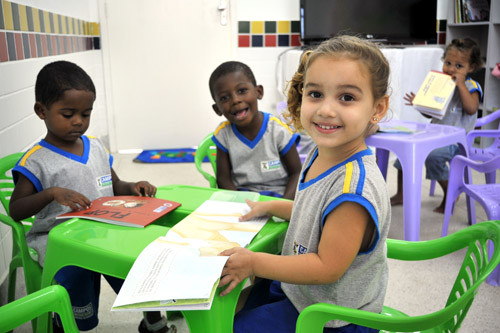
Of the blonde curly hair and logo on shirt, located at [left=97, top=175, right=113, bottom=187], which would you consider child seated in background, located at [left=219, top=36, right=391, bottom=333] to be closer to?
the blonde curly hair

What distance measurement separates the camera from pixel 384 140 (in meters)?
2.36

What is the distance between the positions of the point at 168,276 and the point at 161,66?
4088 mm

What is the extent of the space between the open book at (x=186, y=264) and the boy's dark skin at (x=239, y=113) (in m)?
0.78

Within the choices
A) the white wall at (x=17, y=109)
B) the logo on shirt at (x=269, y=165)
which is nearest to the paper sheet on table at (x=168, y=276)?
the logo on shirt at (x=269, y=165)

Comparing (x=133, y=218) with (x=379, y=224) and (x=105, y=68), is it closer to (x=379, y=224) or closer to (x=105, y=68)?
(x=379, y=224)

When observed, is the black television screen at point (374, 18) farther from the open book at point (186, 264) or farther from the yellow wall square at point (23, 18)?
the open book at point (186, 264)

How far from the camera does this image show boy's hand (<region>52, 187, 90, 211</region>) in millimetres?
1239

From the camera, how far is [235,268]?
90cm

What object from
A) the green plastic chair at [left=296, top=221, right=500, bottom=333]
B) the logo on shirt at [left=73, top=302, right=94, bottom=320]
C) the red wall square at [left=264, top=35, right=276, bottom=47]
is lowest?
the logo on shirt at [left=73, top=302, right=94, bottom=320]

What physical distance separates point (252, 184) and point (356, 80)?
103cm

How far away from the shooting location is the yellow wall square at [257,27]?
470 cm

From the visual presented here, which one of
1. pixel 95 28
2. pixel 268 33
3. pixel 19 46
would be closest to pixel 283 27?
pixel 268 33

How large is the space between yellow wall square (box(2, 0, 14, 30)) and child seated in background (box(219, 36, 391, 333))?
5.13 ft

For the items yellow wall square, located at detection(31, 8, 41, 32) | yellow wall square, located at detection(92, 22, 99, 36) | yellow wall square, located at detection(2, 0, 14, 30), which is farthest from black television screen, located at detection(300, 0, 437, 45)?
yellow wall square, located at detection(2, 0, 14, 30)
